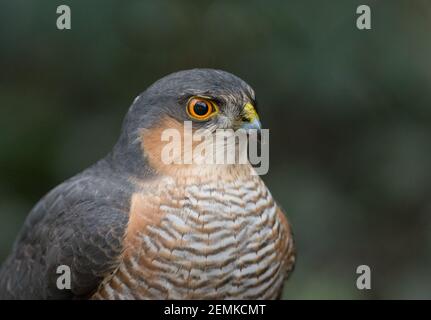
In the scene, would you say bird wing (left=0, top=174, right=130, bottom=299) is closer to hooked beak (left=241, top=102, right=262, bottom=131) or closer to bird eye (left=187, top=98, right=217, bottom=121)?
bird eye (left=187, top=98, right=217, bottom=121)

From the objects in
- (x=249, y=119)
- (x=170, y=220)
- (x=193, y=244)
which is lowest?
(x=193, y=244)

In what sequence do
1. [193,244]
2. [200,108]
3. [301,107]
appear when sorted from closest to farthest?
[193,244]
[200,108]
[301,107]

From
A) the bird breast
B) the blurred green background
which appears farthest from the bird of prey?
the blurred green background

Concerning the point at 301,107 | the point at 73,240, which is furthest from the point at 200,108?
the point at 301,107

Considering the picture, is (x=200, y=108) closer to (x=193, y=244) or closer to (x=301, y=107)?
(x=193, y=244)

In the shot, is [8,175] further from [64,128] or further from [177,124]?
[177,124]

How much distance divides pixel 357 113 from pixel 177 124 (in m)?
1.89

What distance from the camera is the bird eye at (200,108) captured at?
306 cm

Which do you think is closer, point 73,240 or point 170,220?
point 170,220

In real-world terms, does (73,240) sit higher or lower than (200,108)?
lower

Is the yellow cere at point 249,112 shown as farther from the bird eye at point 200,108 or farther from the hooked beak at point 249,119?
the bird eye at point 200,108

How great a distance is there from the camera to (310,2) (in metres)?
4.21

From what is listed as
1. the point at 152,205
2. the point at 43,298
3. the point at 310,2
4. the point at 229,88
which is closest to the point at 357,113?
the point at 310,2

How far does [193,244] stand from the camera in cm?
295
